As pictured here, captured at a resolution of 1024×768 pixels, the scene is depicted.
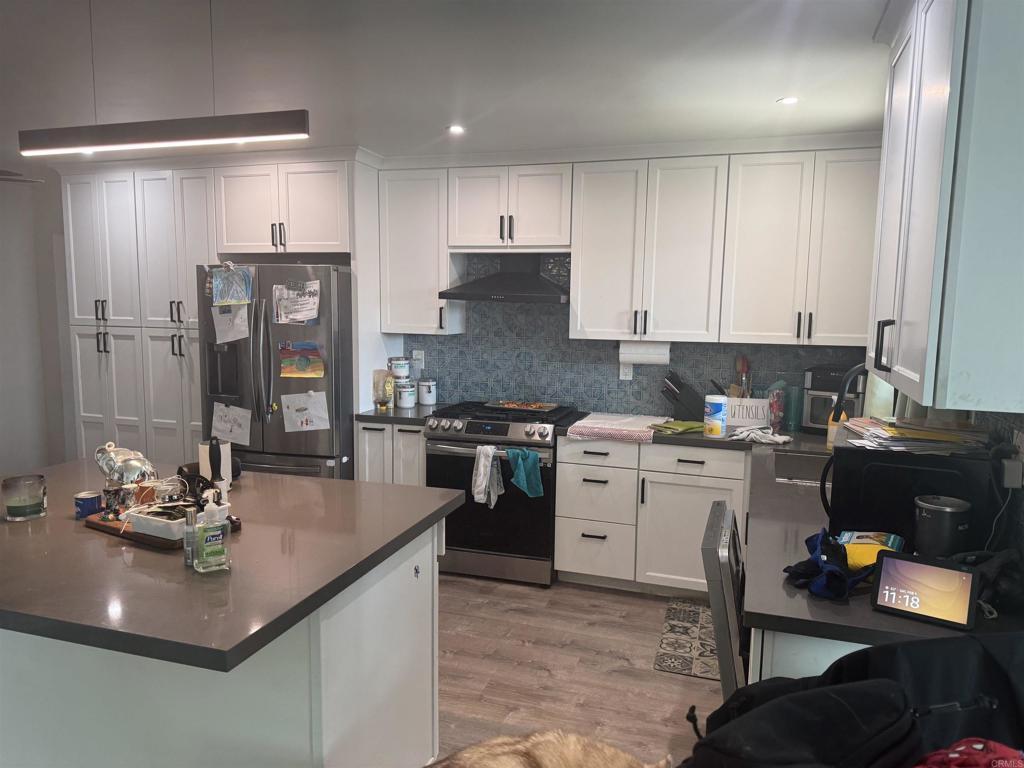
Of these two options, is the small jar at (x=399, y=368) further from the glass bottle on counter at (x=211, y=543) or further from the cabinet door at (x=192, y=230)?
the glass bottle on counter at (x=211, y=543)

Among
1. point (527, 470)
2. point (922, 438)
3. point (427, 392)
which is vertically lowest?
point (527, 470)

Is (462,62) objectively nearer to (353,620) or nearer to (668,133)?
(668,133)

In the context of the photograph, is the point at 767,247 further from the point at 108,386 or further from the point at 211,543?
the point at 108,386

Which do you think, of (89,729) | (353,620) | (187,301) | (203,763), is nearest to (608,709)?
(353,620)

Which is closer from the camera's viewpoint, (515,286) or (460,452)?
(460,452)

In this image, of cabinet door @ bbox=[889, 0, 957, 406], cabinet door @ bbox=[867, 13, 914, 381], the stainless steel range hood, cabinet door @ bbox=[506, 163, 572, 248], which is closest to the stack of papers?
cabinet door @ bbox=[867, 13, 914, 381]

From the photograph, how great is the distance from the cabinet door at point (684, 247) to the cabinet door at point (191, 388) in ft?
8.89

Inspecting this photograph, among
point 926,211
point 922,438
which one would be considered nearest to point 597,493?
point 922,438

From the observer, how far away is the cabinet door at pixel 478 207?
3994mm

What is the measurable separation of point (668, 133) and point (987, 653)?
2.87 meters

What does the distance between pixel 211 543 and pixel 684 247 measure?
2.85m

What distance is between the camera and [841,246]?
11.5ft

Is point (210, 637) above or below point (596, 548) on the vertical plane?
above

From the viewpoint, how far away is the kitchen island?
1465mm
